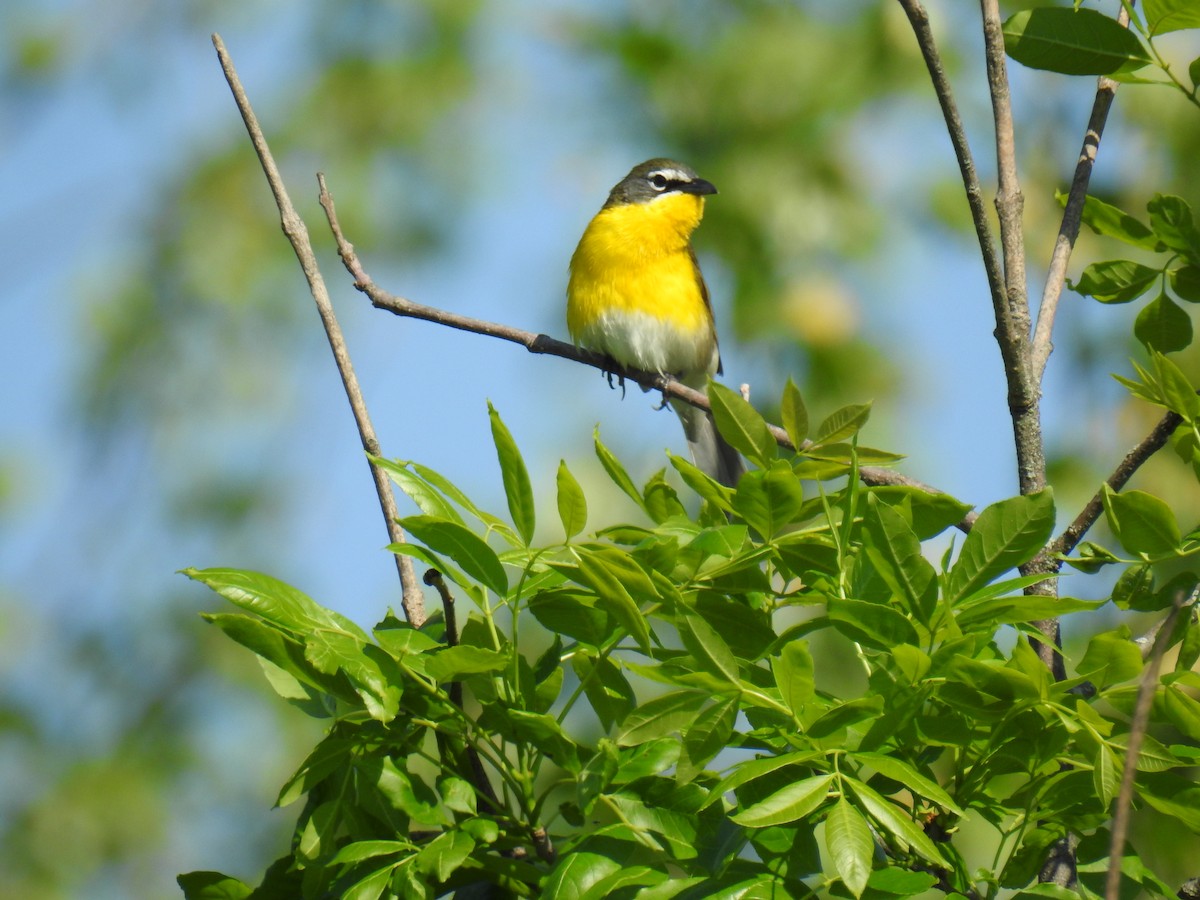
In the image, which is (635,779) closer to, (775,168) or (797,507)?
(797,507)

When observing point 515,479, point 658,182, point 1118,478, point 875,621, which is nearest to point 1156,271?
point 1118,478

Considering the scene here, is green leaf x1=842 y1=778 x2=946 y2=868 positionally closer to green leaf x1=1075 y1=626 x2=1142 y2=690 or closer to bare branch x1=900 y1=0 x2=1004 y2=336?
green leaf x1=1075 y1=626 x2=1142 y2=690

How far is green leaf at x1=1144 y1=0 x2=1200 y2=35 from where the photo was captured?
1.76 metres

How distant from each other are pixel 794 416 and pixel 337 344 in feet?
2.34

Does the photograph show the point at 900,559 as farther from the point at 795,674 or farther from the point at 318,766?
the point at 318,766

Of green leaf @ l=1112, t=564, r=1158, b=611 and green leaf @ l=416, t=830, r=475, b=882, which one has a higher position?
green leaf @ l=1112, t=564, r=1158, b=611

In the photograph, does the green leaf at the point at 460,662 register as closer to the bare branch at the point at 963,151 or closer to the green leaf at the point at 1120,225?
the bare branch at the point at 963,151

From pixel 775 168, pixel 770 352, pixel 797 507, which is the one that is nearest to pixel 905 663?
pixel 797 507

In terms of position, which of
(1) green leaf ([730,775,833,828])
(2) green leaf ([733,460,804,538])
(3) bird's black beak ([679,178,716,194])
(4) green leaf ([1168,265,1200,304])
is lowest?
(1) green leaf ([730,775,833,828])

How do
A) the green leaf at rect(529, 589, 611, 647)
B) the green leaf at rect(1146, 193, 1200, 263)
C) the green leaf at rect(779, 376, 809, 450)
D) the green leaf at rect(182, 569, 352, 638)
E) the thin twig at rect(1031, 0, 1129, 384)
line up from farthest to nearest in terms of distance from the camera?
the thin twig at rect(1031, 0, 1129, 384), the green leaf at rect(1146, 193, 1200, 263), the green leaf at rect(779, 376, 809, 450), the green leaf at rect(529, 589, 611, 647), the green leaf at rect(182, 569, 352, 638)

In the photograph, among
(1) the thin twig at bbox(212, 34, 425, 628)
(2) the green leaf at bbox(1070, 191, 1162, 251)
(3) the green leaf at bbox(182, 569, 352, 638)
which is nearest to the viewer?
(3) the green leaf at bbox(182, 569, 352, 638)

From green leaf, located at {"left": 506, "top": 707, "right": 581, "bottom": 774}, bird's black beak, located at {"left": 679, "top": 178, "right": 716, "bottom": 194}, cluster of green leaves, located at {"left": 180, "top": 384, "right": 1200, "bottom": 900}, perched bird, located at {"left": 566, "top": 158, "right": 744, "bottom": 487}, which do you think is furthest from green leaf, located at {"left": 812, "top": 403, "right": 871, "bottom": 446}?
bird's black beak, located at {"left": 679, "top": 178, "right": 716, "bottom": 194}

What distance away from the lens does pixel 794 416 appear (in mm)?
1650

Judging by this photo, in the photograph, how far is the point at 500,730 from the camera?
55.9 inches
